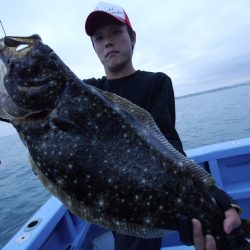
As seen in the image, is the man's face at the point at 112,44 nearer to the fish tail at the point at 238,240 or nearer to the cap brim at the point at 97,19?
the cap brim at the point at 97,19

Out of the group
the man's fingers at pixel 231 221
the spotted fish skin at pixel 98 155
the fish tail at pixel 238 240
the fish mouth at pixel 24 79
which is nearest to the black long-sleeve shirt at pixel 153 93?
the spotted fish skin at pixel 98 155

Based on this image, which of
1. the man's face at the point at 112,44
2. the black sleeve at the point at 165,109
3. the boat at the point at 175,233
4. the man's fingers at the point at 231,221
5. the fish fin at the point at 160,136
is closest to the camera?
the man's fingers at the point at 231,221

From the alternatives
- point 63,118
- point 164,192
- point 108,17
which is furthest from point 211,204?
point 108,17

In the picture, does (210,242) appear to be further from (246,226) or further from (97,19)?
(97,19)

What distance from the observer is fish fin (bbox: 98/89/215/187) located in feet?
7.50

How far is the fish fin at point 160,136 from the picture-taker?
2.29 meters

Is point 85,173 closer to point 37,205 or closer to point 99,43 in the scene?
point 99,43

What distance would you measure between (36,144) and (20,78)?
575mm

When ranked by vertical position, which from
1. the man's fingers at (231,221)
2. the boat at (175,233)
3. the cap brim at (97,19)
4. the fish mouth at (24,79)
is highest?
the cap brim at (97,19)

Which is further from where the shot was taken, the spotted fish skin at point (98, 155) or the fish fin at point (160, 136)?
the fish fin at point (160, 136)

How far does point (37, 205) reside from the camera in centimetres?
1173

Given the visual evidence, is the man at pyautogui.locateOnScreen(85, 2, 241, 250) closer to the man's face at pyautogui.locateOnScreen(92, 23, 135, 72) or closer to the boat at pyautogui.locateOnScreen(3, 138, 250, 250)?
the man's face at pyautogui.locateOnScreen(92, 23, 135, 72)

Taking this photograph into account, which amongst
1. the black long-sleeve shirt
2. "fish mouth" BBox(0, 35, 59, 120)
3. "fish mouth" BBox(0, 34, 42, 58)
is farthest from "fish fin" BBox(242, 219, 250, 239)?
"fish mouth" BBox(0, 34, 42, 58)

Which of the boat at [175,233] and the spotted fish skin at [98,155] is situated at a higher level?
the spotted fish skin at [98,155]
